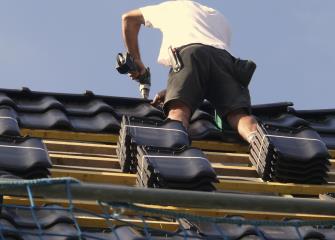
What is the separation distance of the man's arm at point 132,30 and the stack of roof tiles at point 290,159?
1682 mm

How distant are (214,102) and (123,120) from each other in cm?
90

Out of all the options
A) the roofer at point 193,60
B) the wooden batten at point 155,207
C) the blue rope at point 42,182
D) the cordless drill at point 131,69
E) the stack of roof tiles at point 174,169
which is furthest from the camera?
the cordless drill at point 131,69

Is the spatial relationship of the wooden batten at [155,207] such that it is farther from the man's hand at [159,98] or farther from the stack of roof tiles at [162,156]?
the man's hand at [159,98]

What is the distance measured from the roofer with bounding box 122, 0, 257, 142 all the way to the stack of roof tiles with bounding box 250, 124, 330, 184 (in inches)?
10.1

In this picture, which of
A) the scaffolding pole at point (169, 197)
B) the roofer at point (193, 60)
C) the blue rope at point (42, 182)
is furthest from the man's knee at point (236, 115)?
the blue rope at point (42, 182)

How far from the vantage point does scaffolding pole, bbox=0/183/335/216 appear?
414 cm

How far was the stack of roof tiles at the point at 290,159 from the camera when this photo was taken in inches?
266

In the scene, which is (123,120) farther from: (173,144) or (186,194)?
(186,194)

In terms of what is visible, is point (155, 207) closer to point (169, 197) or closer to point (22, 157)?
point (22, 157)

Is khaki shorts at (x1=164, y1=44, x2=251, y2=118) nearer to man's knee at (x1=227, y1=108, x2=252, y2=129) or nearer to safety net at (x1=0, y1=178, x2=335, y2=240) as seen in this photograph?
man's knee at (x1=227, y1=108, x2=252, y2=129)

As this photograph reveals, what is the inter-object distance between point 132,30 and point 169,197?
14.0ft

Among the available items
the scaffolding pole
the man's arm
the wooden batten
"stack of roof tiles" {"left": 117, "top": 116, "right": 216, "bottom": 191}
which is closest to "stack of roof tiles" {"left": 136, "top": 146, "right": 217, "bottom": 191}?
"stack of roof tiles" {"left": 117, "top": 116, "right": 216, "bottom": 191}

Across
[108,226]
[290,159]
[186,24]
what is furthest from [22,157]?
[186,24]

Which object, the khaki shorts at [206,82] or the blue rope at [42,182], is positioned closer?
the blue rope at [42,182]
